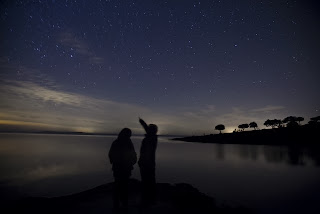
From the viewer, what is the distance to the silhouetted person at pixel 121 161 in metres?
7.68

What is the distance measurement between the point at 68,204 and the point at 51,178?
48.9 ft

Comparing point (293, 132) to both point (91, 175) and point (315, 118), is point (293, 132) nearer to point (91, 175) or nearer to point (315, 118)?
point (315, 118)

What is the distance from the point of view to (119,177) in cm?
782

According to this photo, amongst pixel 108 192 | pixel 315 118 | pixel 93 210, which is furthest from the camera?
pixel 315 118

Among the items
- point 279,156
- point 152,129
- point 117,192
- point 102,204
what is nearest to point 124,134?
point 152,129

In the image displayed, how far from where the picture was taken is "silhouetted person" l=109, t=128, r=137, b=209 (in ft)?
25.2

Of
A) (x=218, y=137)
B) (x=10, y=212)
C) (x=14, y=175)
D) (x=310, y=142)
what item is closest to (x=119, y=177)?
(x=10, y=212)

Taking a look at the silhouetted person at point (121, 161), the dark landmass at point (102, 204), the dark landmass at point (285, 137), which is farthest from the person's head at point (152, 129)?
the dark landmass at point (285, 137)

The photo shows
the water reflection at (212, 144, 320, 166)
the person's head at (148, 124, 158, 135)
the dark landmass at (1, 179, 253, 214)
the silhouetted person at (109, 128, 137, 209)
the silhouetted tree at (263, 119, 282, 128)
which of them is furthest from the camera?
the silhouetted tree at (263, 119, 282, 128)

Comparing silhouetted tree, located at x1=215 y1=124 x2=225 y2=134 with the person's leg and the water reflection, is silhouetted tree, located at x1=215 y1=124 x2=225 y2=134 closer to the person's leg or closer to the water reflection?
the water reflection

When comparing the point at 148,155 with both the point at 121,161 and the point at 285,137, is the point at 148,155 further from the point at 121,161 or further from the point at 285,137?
the point at 285,137

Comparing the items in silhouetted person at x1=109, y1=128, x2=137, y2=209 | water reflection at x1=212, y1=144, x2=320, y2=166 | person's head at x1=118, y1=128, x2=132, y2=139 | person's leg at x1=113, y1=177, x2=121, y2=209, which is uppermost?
person's head at x1=118, y1=128, x2=132, y2=139

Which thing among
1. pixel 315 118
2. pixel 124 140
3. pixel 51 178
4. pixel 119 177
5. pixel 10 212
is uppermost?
pixel 315 118

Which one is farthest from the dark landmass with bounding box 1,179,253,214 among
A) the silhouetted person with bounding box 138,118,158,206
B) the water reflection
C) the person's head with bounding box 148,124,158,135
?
the water reflection
